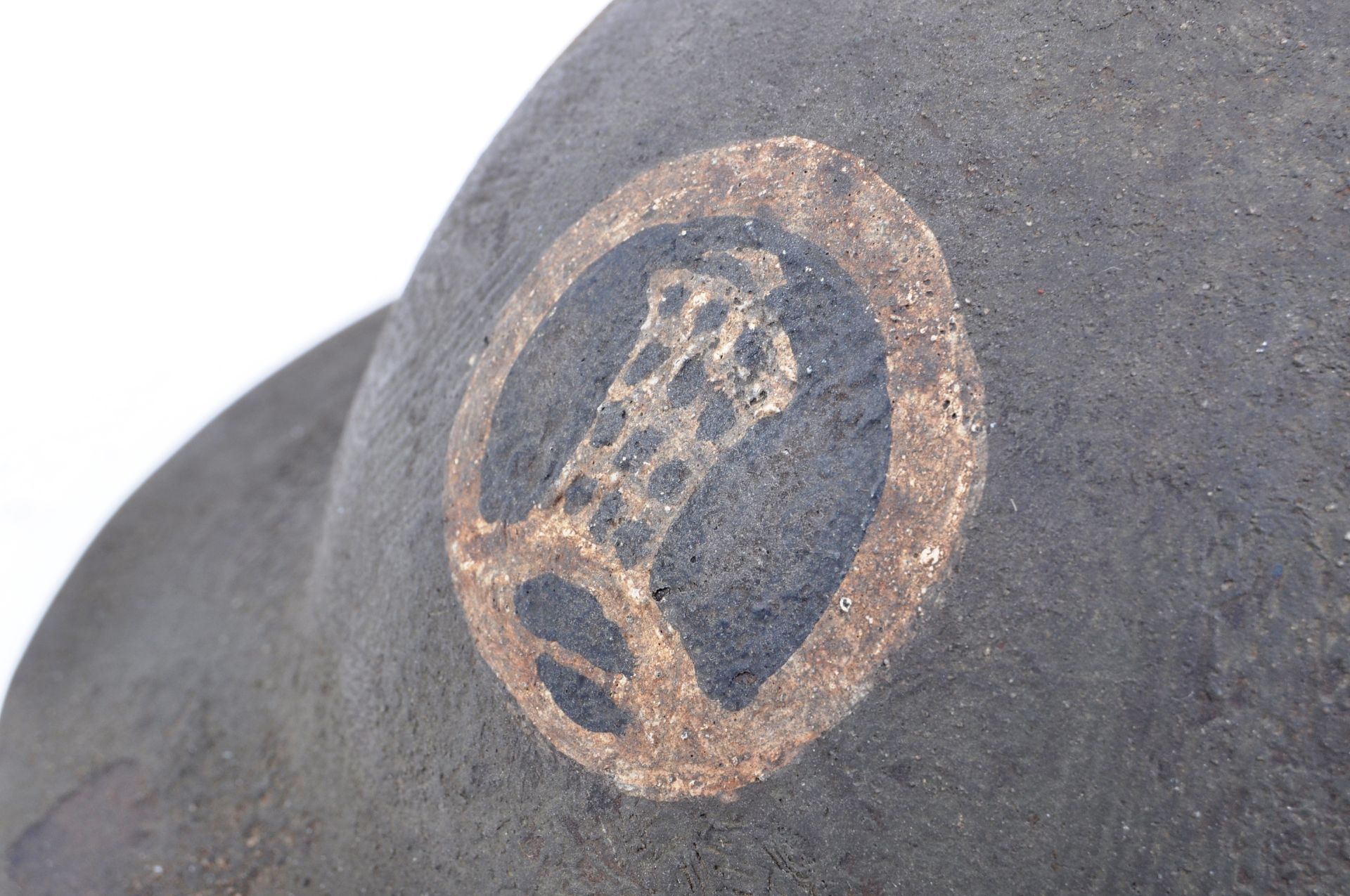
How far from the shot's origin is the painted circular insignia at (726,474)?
0.80 m

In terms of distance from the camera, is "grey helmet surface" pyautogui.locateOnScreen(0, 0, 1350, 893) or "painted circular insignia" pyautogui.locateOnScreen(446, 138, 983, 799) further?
"painted circular insignia" pyautogui.locateOnScreen(446, 138, 983, 799)

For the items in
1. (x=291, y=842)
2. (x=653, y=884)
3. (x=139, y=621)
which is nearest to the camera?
(x=653, y=884)

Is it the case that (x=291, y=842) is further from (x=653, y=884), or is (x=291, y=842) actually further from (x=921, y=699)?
(x=921, y=699)

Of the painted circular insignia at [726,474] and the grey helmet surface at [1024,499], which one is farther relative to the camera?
the painted circular insignia at [726,474]

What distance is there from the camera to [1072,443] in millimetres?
737

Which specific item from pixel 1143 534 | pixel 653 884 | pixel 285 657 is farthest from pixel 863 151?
pixel 285 657

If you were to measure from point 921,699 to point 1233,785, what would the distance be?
22cm

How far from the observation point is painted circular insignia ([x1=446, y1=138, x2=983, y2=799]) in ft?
2.62

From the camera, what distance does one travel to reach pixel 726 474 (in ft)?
2.77

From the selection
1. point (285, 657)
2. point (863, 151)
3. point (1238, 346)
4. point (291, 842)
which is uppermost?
point (863, 151)

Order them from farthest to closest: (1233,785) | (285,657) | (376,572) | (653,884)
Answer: (285,657) → (376,572) → (653,884) → (1233,785)

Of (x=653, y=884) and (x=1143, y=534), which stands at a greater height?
(x=1143, y=534)

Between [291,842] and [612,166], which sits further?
[291,842]

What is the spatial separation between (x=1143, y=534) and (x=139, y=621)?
66.8 inches
